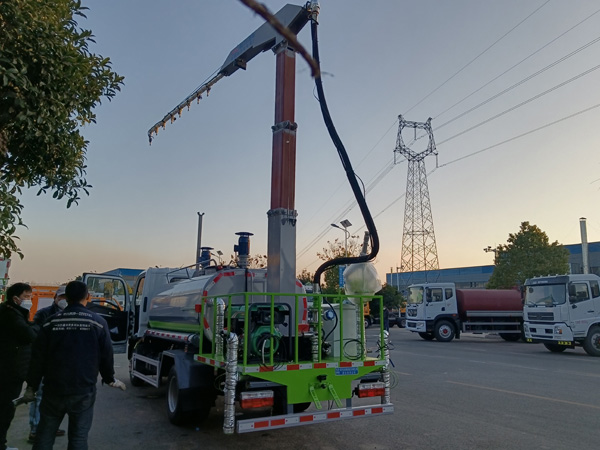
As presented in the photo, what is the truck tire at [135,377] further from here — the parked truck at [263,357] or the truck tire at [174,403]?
the truck tire at [174,403]

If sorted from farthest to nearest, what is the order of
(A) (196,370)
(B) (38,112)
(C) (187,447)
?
(A) (196,370) → (C) (187,447) → (B) (38,112)

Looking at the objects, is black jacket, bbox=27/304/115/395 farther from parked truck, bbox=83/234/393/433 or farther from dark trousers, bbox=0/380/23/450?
parked truck, bbox=83/234/393/433

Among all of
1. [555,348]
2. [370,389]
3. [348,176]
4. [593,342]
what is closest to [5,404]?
[370,389]

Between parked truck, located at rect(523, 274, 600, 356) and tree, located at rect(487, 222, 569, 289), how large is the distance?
21905mm

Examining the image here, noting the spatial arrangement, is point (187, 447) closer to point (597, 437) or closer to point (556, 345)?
point (597, 437)

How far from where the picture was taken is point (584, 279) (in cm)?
1867

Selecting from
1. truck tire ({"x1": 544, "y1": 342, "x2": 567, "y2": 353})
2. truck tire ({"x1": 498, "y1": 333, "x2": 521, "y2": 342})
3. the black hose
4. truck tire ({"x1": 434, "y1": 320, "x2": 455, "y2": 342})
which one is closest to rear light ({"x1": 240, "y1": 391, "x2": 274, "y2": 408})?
the black hose

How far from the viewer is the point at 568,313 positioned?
59.5ft

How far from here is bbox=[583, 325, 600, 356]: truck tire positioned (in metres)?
17.9

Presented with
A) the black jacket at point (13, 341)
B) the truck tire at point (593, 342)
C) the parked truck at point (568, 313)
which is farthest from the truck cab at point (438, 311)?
the black jacket at point (13, 341)

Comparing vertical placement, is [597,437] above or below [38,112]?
below

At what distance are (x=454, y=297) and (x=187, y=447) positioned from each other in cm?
2094

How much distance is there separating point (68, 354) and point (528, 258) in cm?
4345

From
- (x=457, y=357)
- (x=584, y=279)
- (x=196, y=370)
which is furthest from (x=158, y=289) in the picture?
(x=584, y=279)
